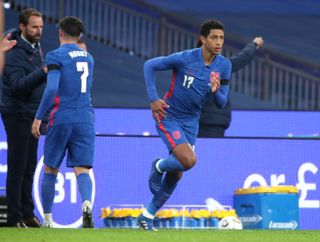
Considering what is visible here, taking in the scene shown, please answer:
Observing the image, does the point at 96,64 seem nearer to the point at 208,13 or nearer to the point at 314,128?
the point at 208,13

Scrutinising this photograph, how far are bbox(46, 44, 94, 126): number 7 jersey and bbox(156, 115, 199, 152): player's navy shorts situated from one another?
2.36ft

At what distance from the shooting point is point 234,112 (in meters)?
15.3

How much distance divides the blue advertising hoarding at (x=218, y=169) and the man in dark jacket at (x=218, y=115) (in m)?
0.11

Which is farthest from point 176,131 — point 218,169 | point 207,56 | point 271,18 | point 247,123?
point 271,18

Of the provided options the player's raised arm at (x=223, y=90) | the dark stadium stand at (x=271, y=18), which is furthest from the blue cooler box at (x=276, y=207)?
the dark stadium stand at (x=271, y=18)

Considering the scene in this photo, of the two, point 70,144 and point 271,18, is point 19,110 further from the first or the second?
point 271,18

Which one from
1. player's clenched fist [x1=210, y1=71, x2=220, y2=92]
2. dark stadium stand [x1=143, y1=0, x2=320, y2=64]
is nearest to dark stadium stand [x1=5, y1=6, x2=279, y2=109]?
dark stadium stand [x1=143, y1=0, x2=320, y2=64]

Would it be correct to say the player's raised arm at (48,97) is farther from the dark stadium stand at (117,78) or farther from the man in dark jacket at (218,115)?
the dark stadium stand at (117,78)

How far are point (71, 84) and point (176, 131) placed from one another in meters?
1.02

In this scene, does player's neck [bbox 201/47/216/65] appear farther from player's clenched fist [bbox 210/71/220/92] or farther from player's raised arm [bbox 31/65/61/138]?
player's raised arm [bbox 31/65/61/138]

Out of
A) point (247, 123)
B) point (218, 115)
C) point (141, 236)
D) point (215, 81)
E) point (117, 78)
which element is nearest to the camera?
point (141, 236)

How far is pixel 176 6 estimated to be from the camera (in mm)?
20781

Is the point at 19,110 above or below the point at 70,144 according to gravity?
above

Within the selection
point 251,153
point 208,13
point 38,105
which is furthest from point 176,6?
point 38,105
